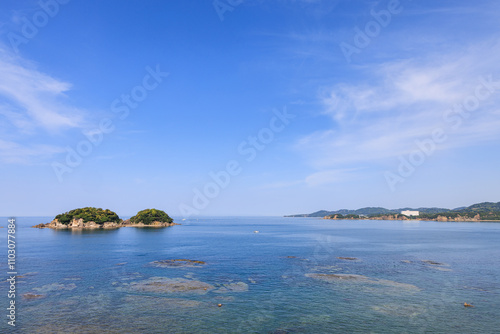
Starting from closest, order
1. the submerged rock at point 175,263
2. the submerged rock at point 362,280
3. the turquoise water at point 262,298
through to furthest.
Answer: the turquoise water at point 262,298, the submerged rock at point 362,280, the submerged rock at point 175,263

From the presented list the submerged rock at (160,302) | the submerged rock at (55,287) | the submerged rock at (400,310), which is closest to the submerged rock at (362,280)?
the submerged rock at (400,310)

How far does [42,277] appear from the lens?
64188mm

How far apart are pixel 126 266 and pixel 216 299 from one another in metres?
40.9

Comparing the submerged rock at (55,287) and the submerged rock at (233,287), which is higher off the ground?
the submerged rock at (55,287)

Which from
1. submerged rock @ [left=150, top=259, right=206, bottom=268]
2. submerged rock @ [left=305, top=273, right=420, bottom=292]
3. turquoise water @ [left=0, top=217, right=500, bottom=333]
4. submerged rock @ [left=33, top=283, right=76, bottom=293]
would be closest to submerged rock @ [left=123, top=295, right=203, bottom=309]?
turquoise water @ [left=0, top=217, right=500, bottom=333]

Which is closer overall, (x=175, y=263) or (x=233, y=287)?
(x=233, y=287)

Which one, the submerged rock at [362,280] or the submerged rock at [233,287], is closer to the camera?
the submerged rock at [233,287]

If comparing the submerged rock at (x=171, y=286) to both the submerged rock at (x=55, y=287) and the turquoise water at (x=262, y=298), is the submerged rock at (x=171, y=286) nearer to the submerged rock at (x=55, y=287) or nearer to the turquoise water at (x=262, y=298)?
the turquoise water at (x=262, y=298)

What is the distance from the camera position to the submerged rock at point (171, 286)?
54.4 m

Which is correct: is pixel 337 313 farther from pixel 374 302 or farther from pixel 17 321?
pixel 17 321

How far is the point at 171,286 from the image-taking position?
188ft

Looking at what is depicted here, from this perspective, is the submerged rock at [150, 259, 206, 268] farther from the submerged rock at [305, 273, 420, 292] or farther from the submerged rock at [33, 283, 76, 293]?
the submerged rock at [305, 273, 420, 292]

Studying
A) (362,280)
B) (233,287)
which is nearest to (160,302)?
(233,287)

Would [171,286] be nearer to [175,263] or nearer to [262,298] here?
[262,298]
